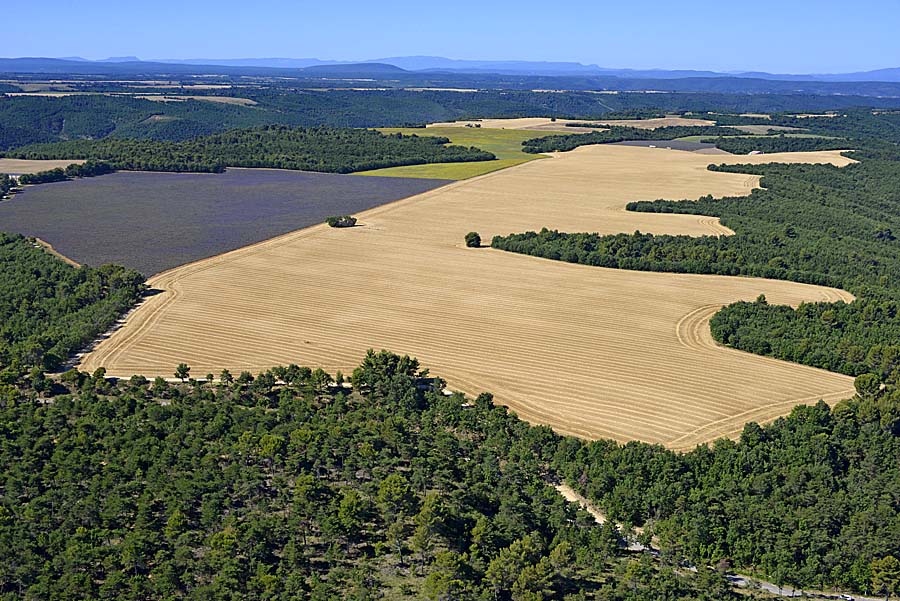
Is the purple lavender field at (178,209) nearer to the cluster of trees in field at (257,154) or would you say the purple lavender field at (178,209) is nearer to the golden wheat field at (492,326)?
the cluster of trees in field at (257,154)

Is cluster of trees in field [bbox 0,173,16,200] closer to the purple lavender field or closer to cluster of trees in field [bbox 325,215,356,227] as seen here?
the purple lavender field

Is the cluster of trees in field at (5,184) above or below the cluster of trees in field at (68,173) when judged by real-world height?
below

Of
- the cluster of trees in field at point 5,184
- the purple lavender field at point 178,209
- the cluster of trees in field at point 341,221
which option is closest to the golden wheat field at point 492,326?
the cluster of trees in field at point 341,221

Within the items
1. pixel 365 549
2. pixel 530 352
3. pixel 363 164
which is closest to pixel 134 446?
pixel 365 549

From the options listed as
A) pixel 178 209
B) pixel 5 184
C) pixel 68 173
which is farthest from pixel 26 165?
pixel 178 209

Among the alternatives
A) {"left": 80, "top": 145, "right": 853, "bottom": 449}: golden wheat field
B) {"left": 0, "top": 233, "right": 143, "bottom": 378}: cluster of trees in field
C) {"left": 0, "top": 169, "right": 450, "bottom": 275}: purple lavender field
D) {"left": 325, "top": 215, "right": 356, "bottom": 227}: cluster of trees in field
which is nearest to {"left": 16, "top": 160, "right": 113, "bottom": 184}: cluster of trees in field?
{"left": 0, "top": 169, "right": 450, "bottom": 275}: purple lavender field

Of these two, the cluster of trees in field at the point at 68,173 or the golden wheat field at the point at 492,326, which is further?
the cluster of trees in field at the point at 68,173

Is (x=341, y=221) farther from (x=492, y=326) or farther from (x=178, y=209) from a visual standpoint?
(x=492, y=326)
